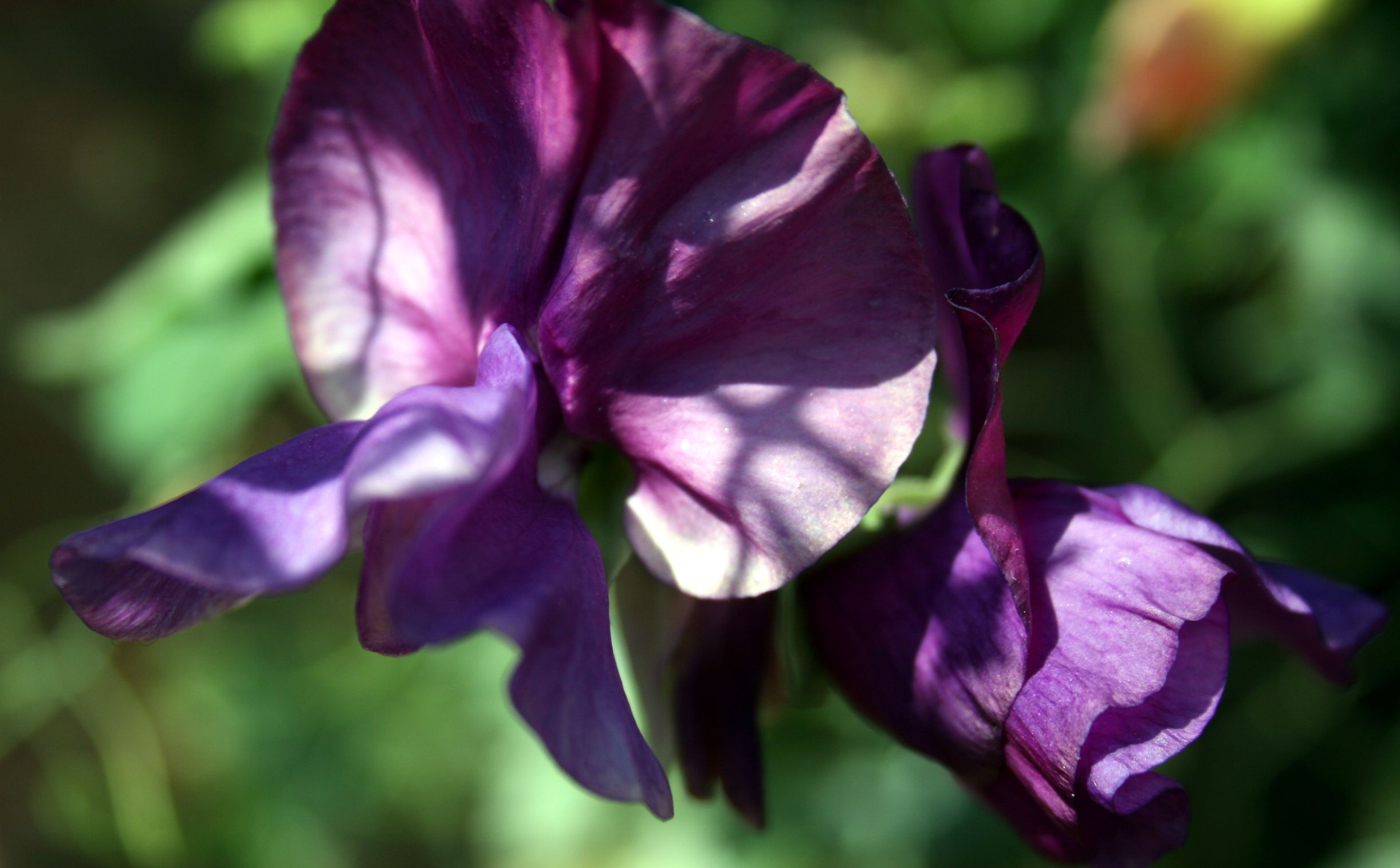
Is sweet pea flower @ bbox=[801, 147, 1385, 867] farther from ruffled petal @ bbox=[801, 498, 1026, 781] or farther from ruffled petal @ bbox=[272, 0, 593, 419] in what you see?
ruffled petal @ bbox=[272, 0, 593, 419]

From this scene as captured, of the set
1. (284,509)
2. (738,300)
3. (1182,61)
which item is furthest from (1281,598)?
(1182,61)

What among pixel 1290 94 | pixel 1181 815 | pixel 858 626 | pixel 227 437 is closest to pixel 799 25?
pixel 1290 94

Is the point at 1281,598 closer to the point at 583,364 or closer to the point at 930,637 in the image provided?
the point at 930,637

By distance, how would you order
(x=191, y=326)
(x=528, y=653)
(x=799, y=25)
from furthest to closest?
(x=799, y=25) → (x=191, y=326) → (x=528, y=653)

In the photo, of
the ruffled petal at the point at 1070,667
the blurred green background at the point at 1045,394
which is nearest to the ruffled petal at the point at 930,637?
the ruffled petal at the point at 1070,667

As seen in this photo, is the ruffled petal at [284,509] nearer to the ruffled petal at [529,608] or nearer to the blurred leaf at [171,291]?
the ruffled petal at [529,608]

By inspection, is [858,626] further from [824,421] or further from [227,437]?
[227,437]
